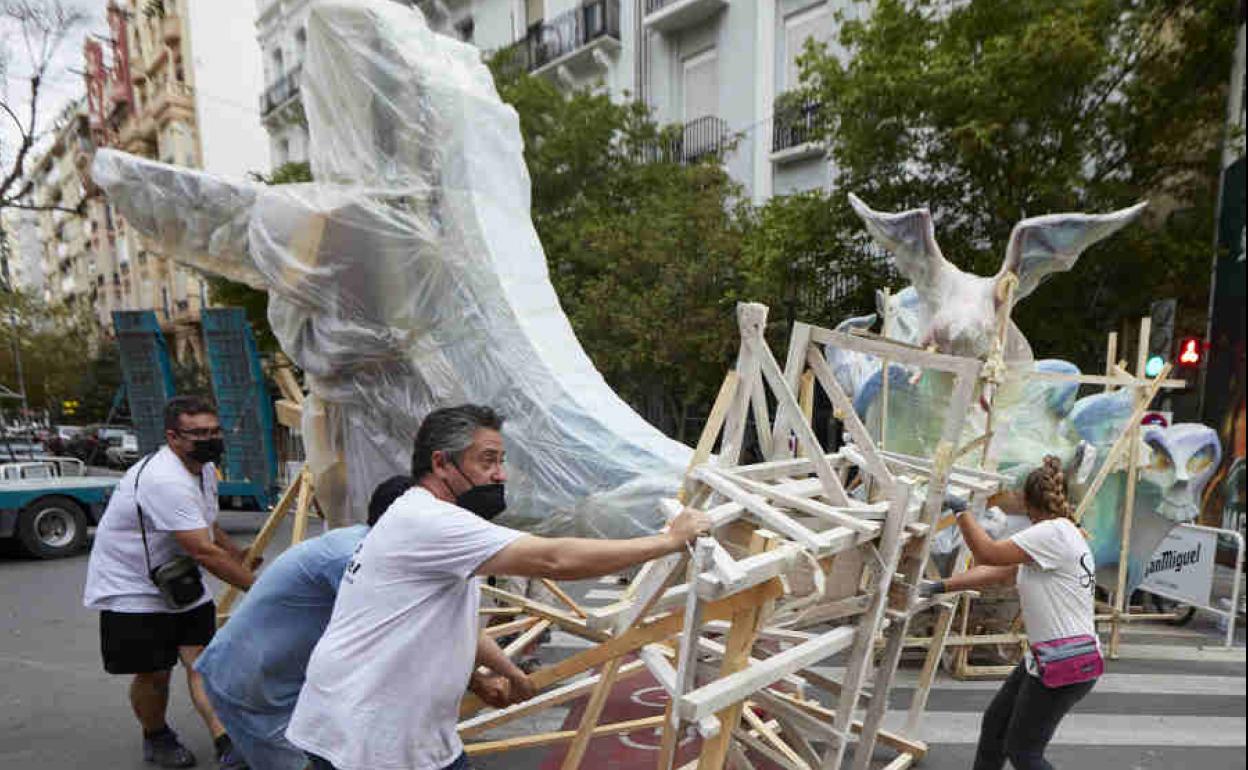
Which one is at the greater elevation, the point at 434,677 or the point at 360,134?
the point at 360,134

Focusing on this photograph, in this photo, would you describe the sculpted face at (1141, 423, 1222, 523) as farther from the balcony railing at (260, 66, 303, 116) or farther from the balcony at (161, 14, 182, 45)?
the balcony railing at (260, 66, 303, 116)

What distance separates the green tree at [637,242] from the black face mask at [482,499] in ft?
27.8

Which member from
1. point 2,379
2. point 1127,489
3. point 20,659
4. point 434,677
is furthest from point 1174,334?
point 2,379

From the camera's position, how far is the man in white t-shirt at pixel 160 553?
311 cm

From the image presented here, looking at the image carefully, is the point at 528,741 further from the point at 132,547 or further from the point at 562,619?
the point at 132,547

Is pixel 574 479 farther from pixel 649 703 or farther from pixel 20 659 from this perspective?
pixel 20 659

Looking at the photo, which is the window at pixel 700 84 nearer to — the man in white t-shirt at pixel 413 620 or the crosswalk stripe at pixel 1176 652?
the crosswalk stripe at pixel 1176 652

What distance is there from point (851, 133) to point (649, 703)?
7.18 m

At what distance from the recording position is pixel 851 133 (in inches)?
349

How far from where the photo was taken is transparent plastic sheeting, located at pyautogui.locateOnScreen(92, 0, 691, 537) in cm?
414

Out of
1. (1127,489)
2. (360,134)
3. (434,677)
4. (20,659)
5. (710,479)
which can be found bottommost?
(20,659)

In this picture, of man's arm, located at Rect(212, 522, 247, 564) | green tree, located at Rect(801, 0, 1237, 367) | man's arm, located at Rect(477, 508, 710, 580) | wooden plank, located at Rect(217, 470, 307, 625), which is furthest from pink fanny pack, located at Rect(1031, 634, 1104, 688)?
A: green tree, located at Rect(801, 0, 1237, 367)

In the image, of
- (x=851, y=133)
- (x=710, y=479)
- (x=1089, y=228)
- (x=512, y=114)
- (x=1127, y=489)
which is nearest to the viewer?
(x=710, y=479)

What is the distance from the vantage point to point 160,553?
3199 mm
